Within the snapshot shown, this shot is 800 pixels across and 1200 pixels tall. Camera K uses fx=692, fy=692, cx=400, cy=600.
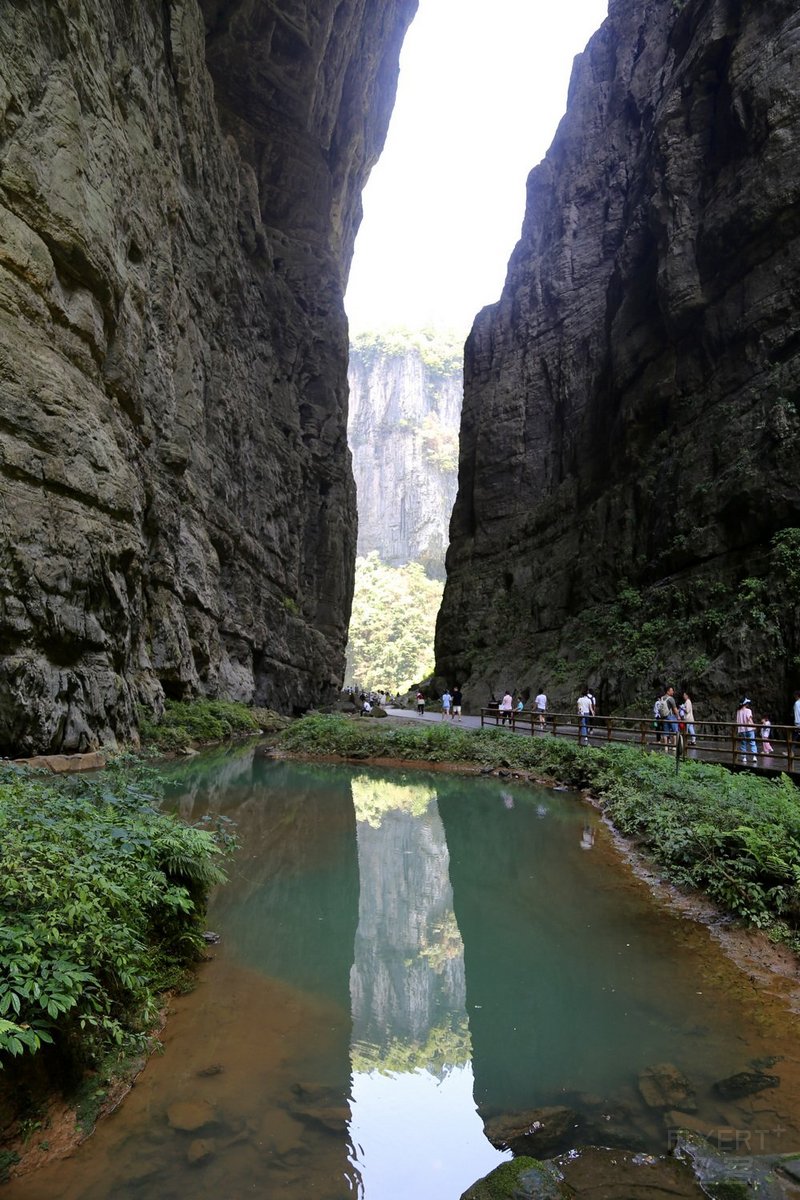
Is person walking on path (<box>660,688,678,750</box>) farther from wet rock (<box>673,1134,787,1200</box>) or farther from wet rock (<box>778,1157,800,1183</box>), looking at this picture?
wet rock (<box>778,1157,800,1183</box>)

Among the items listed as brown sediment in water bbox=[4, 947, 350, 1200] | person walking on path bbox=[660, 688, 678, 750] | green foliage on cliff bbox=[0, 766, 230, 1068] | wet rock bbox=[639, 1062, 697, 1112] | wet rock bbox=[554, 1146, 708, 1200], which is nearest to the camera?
wet rock bbox=[554, 1146, 708, 1200]

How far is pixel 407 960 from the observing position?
6.33 meters

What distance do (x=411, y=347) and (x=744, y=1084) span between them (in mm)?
187715

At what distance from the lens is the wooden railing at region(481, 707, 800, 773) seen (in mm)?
12659

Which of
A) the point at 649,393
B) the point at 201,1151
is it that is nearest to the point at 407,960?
the point at 201,1151

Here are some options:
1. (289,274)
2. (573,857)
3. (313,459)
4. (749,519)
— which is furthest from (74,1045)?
(289,274)

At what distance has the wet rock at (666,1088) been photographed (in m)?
3.95

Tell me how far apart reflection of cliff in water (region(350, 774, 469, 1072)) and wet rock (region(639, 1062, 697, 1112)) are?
3.98 feet

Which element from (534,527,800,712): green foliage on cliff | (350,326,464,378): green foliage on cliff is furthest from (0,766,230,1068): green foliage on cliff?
(350,326,464,378): green foliage on cliff

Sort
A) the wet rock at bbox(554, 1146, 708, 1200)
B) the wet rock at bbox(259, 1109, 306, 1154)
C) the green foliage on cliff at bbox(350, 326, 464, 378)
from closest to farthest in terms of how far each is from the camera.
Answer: the wet rock at bbox(554, 1146, 708, 1200) < the wet rock at bbox(259, 1109, 306, 1154) < the green foliage on cliff at bbox(350, 326, 464, 378)

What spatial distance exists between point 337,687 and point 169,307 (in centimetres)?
3049

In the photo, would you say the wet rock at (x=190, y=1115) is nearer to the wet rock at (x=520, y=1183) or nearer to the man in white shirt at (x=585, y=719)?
the wet rock at (x=520, y=1183)

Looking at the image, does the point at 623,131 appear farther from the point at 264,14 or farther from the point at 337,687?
the point at 337,687

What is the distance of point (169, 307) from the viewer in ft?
80.4
